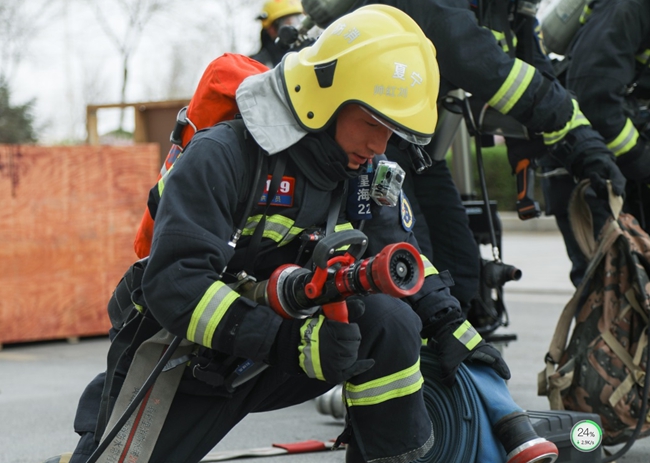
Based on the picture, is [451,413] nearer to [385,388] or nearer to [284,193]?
[385,388]

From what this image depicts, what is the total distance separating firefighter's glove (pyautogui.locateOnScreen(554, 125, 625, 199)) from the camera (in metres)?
3.76

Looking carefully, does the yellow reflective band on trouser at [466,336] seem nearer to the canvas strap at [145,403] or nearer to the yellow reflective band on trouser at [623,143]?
the canvas strap at [145,403]

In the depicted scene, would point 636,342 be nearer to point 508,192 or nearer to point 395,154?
point 395,154

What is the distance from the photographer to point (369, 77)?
2.52 meters

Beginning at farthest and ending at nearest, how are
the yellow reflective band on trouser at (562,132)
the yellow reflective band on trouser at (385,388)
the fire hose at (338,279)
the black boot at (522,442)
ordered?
the yellow reflective band on trouser at (562,132), the black boot at (522,442), the yellow reflective band on trouser at (385,388), the fire hose at (338,279)

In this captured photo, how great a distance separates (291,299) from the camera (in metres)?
2.35

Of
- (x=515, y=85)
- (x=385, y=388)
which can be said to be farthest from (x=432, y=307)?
(x=515, y=85)

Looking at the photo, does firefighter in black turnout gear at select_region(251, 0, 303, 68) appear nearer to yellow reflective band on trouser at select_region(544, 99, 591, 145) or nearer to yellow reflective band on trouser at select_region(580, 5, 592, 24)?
yellow reflective band on trouser at select_region(580, 5, 592, 24)

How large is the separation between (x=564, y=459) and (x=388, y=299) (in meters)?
0.90

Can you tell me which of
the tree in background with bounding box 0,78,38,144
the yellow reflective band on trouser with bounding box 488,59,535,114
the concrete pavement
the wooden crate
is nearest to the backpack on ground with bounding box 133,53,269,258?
the yellow reflective band on trouser with bounding box 488,59,535,114

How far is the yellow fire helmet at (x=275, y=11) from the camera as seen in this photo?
5.61m

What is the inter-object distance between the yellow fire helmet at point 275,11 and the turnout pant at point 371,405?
3.33 metres

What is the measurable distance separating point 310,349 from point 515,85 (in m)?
1.74

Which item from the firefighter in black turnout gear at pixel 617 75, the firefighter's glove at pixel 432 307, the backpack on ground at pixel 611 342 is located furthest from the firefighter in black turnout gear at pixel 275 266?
the firefighter in black turnout gear at pixel 617 75
